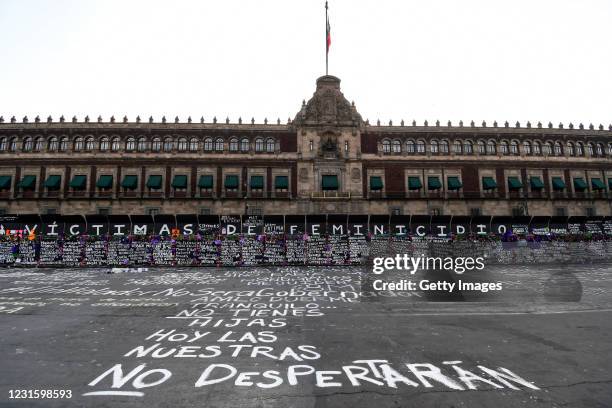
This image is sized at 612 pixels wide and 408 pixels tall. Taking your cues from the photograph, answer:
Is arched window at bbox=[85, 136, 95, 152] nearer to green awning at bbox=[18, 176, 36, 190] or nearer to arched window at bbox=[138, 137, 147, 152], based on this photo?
arched window at bbox=[138, 137, 147, 152]

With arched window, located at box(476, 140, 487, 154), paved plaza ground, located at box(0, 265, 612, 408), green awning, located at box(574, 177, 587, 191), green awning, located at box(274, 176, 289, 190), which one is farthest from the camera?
arched window, located at box(476, 140, 487, 154)

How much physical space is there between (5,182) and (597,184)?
68.3 meters

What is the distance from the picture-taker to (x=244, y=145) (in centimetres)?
4016

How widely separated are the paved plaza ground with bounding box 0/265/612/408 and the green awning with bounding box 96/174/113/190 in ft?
89.1

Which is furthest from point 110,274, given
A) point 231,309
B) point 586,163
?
point 586,163

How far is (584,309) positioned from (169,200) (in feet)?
120

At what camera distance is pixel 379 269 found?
22.8 metres

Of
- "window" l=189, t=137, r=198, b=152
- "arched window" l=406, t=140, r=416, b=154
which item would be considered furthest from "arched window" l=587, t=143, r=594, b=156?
"window" l=189, t=137, r=198, b=152

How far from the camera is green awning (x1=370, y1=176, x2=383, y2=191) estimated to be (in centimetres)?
3866

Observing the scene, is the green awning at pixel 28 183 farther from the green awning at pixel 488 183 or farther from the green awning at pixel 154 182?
the green awning at pixel 488 183

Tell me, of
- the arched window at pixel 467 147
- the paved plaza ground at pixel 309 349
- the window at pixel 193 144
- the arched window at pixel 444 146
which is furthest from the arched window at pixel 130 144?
the arched window at pixel 467 147

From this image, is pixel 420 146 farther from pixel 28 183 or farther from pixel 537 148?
pixel 28 183

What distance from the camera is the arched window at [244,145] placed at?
40.0 m

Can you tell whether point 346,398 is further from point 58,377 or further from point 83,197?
point 83,197
